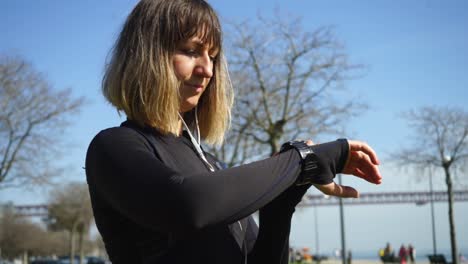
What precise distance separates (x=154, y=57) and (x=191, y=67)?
0.36 feet

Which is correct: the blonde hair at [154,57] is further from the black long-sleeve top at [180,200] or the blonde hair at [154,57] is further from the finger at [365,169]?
the finger at [365,169]

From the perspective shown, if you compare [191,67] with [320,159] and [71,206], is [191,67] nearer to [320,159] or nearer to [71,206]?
[320,159]

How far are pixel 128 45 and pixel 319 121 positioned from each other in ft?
61.7

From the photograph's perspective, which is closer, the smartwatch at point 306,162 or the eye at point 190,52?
the smartwatch at point 306,162

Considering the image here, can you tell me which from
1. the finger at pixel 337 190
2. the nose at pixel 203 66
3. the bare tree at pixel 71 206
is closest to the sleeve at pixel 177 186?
the finger at pixel 337 190

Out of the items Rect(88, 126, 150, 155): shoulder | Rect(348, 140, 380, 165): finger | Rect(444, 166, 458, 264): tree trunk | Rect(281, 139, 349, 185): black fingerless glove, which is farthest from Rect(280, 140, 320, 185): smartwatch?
Rect(444, 166, 458, 264): tree trunk

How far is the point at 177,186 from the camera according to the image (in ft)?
3.66

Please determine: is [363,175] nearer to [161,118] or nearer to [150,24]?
[161,118]

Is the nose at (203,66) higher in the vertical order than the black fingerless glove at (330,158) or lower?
higher

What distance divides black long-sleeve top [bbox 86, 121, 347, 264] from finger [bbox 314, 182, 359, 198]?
0.06m

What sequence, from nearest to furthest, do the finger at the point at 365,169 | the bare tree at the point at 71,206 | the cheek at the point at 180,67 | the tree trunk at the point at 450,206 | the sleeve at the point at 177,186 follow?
the sleeve at the point at 177,186, the finger at the point at 365,169, the cheek at the point at 180,67, the tree trunk at the point at 450,206, the bare tree at the point at 71,206

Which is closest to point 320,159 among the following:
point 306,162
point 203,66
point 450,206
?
point 306,162

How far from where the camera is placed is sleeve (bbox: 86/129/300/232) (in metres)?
1.10

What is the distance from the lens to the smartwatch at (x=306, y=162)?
4.09ft
